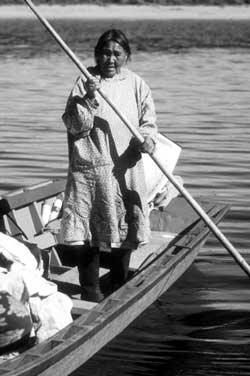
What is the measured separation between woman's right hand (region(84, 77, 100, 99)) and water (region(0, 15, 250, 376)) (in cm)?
171

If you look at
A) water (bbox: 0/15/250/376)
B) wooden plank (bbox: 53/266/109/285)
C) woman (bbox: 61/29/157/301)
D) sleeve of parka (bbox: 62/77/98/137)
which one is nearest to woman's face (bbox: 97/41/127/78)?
woman (bbox: 61/29/157/301)

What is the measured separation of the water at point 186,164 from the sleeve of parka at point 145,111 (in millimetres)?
1498

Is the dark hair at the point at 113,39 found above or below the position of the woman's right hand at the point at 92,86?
above

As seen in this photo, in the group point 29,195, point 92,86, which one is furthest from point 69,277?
point 92,86

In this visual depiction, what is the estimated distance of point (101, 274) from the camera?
316 inches

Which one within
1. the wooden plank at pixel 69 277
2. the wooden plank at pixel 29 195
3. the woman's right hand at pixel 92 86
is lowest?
the wooden plank at pixel 69 277

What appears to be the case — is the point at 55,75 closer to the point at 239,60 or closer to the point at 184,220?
the point at 239,60

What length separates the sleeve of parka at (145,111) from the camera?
688 cm

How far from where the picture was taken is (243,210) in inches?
462

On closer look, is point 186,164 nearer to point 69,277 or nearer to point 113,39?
point 69,277

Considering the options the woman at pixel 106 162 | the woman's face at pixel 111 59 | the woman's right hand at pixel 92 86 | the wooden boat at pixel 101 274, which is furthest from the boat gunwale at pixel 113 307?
the woman's face at pixel 111 59

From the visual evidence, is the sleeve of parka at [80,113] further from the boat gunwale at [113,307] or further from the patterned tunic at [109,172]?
the boat gunwale at [113,307]

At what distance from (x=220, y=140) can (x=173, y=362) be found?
10.1 metres

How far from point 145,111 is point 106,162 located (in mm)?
412
